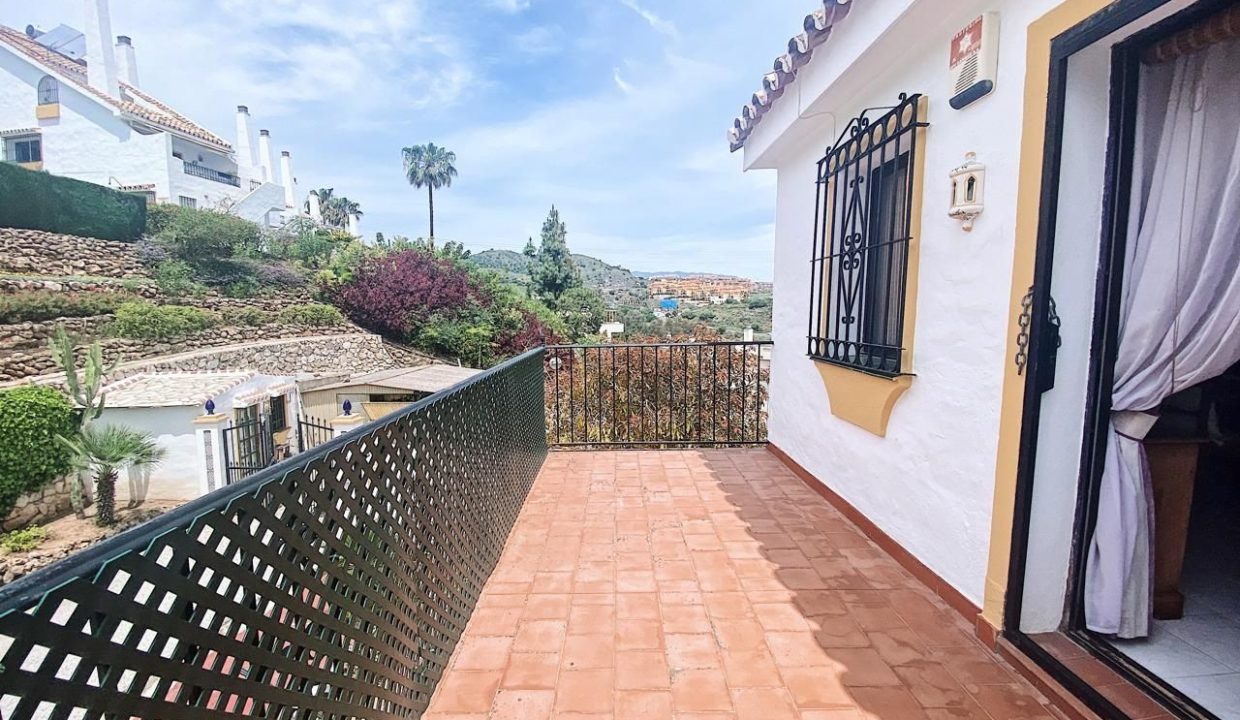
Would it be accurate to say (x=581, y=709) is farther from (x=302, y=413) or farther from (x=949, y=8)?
(x=302, y=413)

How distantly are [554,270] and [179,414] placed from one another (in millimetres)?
19012

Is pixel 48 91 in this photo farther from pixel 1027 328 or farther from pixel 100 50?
pixel 1027 328

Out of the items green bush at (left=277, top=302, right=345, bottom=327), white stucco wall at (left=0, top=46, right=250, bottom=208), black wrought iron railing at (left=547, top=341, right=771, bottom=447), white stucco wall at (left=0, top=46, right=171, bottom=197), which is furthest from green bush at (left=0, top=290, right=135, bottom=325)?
black wrought iron railing at (left=547, top=341, right=771, bottom=447)

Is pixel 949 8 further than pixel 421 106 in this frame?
No

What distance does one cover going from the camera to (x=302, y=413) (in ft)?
38.7

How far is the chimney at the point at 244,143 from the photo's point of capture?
25516mm

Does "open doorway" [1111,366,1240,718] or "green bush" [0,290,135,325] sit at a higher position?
"green bush" [0,290,135,325]

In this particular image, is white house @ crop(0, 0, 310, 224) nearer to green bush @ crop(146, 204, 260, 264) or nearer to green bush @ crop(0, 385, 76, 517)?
green bush @ crop(146, 204, 260, 264)

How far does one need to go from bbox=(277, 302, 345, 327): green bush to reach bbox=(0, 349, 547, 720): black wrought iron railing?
623 inches

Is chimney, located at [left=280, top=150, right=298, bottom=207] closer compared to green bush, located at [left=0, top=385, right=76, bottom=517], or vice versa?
green bush, located at [left=0, top=385, right=76, bottom=517]

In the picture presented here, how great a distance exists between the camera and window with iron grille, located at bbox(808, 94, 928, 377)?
2.52m

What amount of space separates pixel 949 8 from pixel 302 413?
13.1 metres

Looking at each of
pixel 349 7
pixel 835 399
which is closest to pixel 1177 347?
pixel 835 399

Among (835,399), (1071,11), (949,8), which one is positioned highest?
(949,8)
